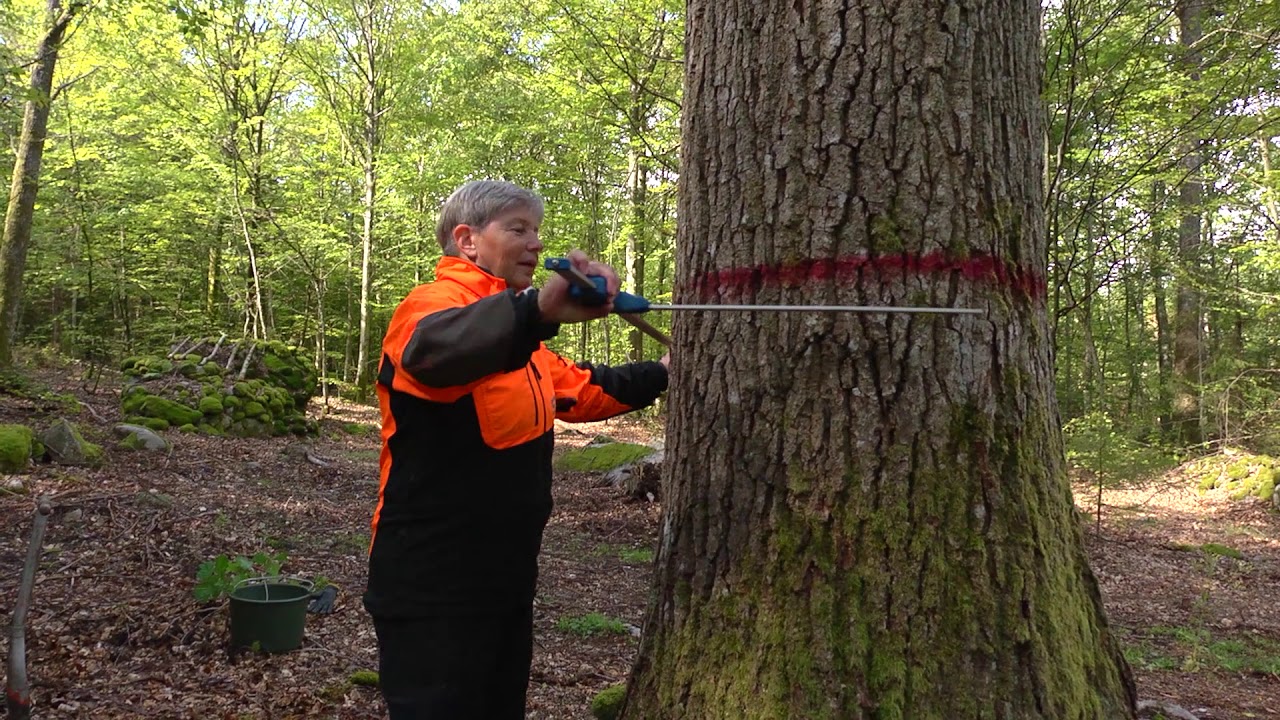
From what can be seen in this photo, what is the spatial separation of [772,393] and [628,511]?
21.2 ft

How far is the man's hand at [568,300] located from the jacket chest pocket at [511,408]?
33 cm

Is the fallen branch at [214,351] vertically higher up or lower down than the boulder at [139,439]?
higher up

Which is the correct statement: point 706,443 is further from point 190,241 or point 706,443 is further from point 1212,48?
point 190,241

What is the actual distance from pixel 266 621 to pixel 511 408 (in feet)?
8.06

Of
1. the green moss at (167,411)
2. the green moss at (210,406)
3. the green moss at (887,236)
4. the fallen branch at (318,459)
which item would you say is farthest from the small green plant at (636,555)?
the green moss at (210,406)

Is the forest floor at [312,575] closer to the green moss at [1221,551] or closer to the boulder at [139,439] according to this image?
the green moss at [1221,551]

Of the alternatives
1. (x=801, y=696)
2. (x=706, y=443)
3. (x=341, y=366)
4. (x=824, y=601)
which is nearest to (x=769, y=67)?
(x=706, y=443)

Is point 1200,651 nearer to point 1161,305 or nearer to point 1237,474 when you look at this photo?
point 1237,474

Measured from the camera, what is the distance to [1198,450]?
1187 centimetres

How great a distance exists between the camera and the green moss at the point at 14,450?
618cm

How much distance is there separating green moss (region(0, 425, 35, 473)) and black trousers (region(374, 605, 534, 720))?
5.98m

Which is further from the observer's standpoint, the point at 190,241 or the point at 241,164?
the point at 190,241

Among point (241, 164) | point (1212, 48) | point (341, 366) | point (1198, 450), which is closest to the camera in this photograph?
point (1212, 48)

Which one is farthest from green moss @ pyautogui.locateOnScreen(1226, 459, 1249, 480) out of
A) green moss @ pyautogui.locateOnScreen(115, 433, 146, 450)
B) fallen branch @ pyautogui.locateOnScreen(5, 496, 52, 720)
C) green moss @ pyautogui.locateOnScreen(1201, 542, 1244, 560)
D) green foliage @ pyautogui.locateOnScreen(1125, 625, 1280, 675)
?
green moss @ pyautogui.locateOnScreen(115, 433, 146, 450)
